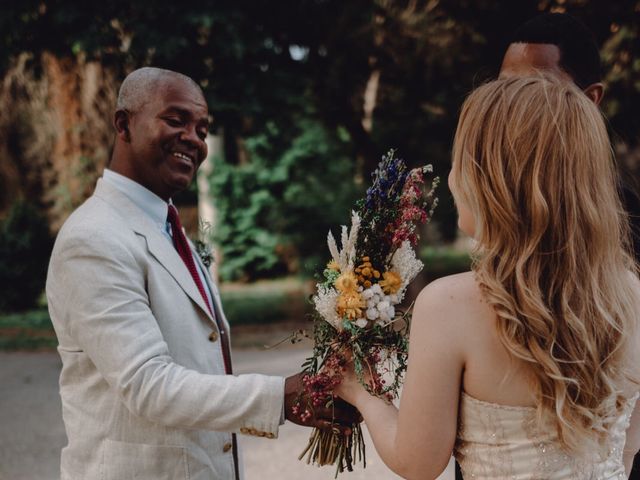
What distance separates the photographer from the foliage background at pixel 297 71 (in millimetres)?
7871

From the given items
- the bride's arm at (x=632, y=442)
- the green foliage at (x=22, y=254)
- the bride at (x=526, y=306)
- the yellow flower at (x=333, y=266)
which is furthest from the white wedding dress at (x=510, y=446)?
the green foliage at (x=22, y=254)

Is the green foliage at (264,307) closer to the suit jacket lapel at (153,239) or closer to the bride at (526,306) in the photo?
the suit jacket lapel at (153,239)

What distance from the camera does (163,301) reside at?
216 centimetres

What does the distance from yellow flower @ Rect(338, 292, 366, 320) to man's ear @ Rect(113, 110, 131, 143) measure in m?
0.98

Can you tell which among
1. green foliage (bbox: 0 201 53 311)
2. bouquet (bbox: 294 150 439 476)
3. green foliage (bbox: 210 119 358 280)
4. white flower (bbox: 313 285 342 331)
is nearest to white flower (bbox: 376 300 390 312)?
bouquet (bbox: 294 150 439 476)

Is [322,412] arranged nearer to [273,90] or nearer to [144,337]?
[144,337]

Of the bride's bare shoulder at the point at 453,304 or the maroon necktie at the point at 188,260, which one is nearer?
the bride's bare shoulder at the point at 453,304

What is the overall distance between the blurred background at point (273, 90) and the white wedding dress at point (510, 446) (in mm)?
3397

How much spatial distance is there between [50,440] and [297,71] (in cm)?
584

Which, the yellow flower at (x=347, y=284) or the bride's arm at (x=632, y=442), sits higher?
the yellow flower at (x=347, y=284)

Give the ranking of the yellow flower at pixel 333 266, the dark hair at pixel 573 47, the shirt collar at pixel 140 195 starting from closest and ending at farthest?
the yellow flower at pixel 333 266
the shirt collar at pixel 140 195
the dark hair at pixel 573 47

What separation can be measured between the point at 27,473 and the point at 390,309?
4509 millimetres

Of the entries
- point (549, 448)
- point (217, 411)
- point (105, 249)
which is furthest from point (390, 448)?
point (105, 249)

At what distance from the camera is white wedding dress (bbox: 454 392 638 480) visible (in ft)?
5.53
